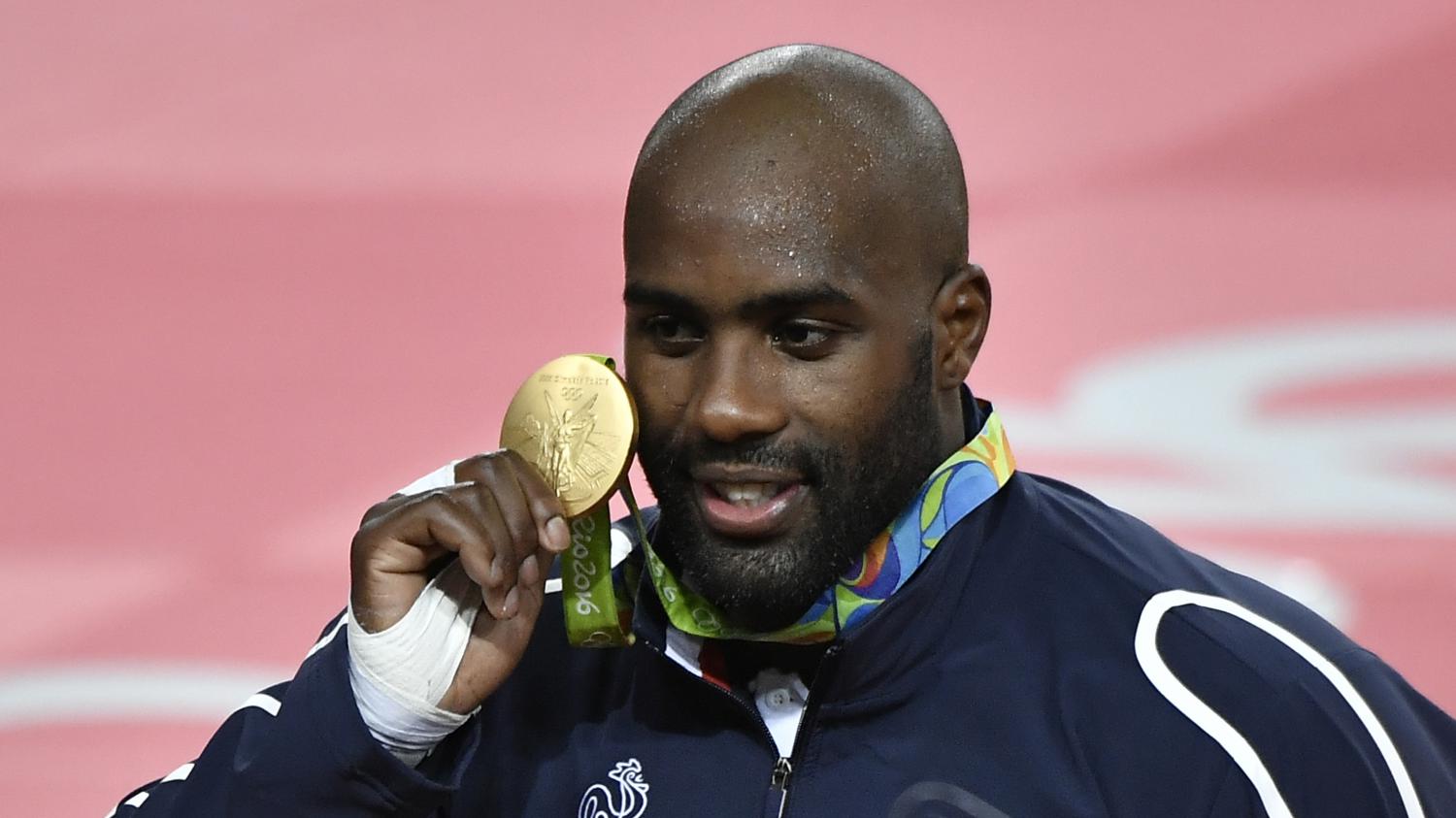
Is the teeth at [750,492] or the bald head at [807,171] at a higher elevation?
the bald head at [807,171]

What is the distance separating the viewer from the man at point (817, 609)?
1.48 m

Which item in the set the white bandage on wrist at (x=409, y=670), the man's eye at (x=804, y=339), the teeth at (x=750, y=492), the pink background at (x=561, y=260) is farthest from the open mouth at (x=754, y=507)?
the pink background at (x=561, y=260)

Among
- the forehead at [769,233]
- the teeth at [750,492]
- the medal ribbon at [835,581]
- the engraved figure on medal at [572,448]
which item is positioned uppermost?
the forehead at [769,233]

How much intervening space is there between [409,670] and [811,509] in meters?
0.33

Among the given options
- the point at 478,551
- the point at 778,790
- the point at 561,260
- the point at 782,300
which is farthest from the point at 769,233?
the point at 561,260

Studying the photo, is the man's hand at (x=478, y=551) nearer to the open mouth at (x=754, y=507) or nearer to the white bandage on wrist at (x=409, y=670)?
the white bandage on wrist at (x=409, y=670)

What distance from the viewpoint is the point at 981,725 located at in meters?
1.53

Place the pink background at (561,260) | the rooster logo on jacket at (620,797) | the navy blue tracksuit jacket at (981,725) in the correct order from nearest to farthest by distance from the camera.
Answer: the navy blue tracksuit jacket at (981,725) < the rooster logo on jacket at (620,797) < the pink background at (561,260)

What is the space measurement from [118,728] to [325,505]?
1.28 ft

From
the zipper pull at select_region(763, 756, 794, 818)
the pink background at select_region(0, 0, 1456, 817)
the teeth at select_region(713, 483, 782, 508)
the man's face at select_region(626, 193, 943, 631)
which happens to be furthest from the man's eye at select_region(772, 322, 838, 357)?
the pink background at select_region(0, 0, 1456, 817)

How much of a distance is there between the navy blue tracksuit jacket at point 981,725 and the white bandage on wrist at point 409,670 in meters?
0.02

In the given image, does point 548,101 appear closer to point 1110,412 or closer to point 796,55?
point 1110,412

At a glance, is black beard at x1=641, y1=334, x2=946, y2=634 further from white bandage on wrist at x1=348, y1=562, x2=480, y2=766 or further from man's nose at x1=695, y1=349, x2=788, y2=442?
white bandage on wrist at x1=348, y1=562, x2=480, y2=766

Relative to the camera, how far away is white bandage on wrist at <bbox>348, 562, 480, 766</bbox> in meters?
1.50
